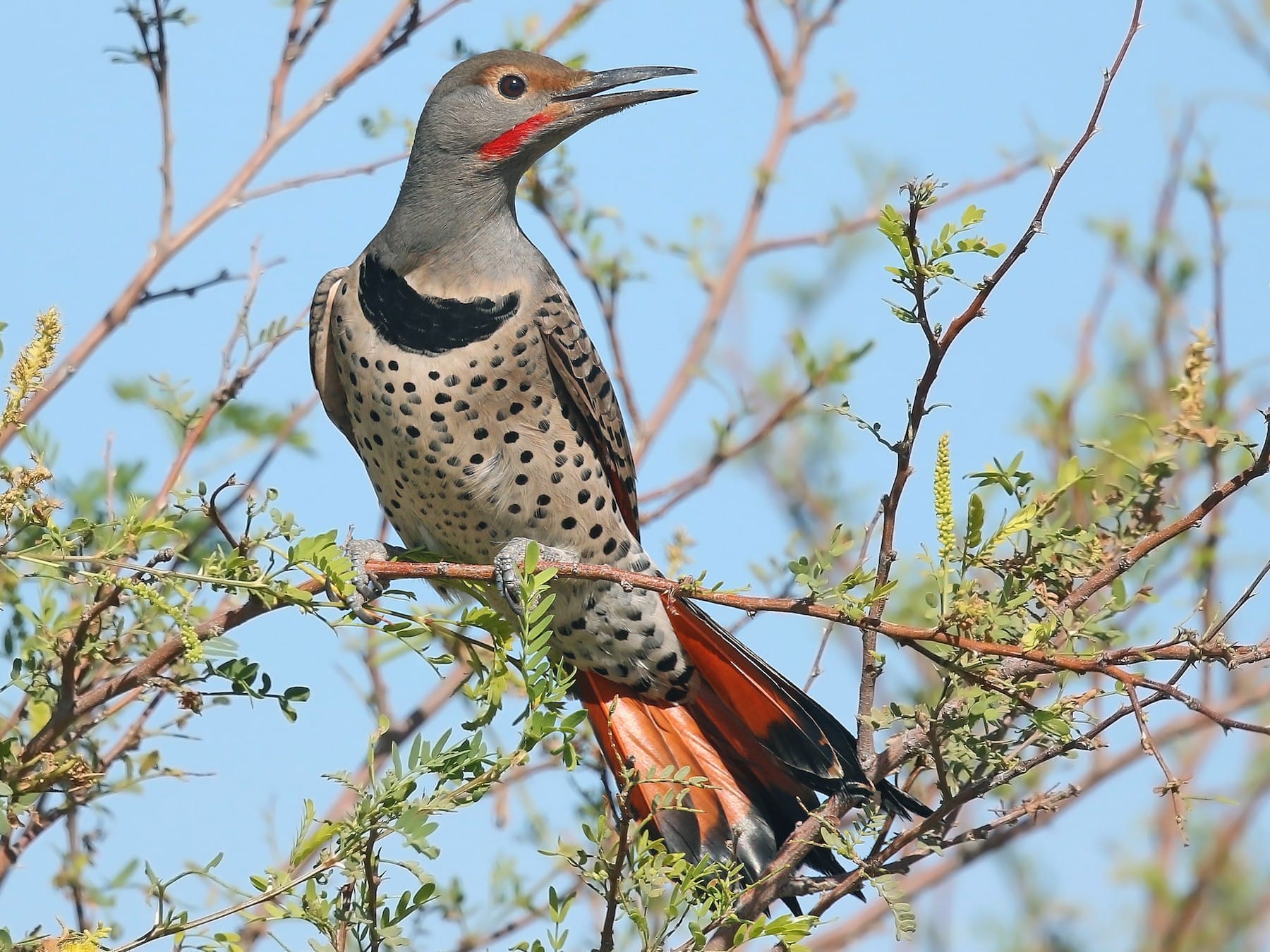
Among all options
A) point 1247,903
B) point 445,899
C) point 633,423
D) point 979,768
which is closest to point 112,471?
point 445,899

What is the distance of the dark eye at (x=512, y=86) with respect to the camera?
3.64 m

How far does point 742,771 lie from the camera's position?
11.0 ft

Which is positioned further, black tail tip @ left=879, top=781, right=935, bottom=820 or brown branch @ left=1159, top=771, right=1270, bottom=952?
brown branch @ left=1159, top=771, right=1270, bottom=952

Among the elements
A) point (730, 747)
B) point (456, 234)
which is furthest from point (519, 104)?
point (730, 747)

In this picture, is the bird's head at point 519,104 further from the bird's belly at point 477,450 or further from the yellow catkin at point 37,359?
the yellow catkin at point 37,359

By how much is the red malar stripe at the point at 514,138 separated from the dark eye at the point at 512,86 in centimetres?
7

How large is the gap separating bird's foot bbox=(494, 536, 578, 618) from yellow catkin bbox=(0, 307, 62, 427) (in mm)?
1124

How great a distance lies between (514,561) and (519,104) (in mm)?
1179

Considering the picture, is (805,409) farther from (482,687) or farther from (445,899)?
(482,687)

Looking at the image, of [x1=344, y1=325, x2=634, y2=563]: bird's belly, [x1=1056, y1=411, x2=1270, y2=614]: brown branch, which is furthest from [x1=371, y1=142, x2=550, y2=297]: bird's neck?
[x1=1056, y1=411, x2=1270, y2=614]: brown branch

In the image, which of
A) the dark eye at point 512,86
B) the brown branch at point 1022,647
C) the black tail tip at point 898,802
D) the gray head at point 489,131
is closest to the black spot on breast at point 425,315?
the gray head at point 489,131

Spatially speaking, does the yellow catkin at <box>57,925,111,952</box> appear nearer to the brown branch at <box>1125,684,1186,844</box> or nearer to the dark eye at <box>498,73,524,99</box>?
the brown branch at <box>1125,684,1186,844</box>

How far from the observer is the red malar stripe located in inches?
144

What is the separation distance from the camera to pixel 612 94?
141 inches
